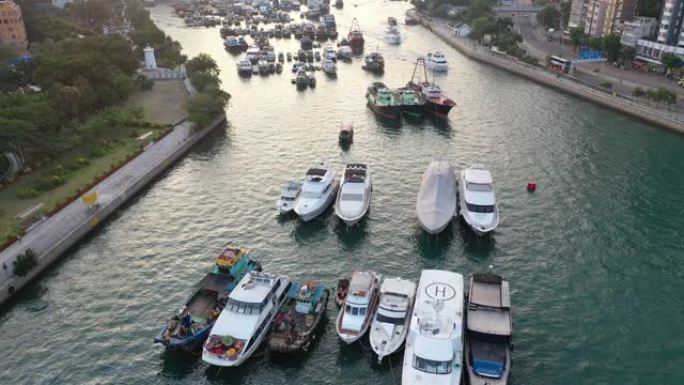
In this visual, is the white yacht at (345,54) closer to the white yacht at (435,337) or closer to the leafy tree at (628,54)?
the leafy tree at (628,54)

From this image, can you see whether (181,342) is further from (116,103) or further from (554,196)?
(116,103)

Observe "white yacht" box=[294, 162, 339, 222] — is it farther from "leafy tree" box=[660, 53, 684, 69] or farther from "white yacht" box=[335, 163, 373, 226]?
"leafy tree" box=[660, 53, 684, 69]

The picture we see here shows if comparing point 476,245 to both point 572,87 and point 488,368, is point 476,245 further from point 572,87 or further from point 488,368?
point 572,87

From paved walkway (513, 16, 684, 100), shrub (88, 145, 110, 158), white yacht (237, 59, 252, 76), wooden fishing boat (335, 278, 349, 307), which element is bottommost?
wooden fishing boat (335, 278, 349, 307)

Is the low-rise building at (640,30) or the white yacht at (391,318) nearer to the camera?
the white yacht at (391,318)

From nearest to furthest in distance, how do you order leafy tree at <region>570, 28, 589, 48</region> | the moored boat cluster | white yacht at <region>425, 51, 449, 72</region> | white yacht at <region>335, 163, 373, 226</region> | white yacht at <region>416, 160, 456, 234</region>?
the moored boat cluster < white yacht at <region>416, 160, 456, 234</region> < white yacht at <region>335, 163, 373, 226</region> < white yacht at <region>425, 51, 449, 72</region> < leafy tree at <region>570, 28, 589, 48</region>

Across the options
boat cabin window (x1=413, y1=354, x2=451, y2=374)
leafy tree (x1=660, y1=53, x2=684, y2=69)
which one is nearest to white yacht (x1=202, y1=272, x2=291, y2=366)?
boat cabin window (x1=413, y1=354, x2=451, y2=374)

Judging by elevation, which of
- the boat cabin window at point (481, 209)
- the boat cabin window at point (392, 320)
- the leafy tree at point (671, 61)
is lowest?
the boat cabin window at point (392, 320)

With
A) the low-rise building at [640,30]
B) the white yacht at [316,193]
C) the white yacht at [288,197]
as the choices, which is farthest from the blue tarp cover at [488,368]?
the low-rise building at [640,30]
